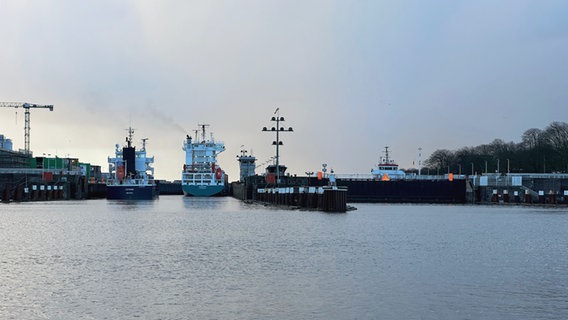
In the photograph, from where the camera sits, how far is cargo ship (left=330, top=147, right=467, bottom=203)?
5586 inches

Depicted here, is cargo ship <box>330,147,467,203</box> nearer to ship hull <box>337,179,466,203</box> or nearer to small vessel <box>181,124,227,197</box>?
ship hull <box>337,179,466,203</box>

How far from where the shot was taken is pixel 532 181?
133750mm

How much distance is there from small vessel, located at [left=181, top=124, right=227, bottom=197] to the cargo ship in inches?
2119

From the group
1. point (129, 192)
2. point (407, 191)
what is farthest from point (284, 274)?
point (129, 192)

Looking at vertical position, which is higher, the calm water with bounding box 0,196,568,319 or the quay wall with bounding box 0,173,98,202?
the quay wall with bounding box 0,173,98,202

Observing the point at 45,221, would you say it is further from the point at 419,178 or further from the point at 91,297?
the point at 419,178

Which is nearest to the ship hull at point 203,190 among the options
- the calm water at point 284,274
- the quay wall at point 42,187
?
the quay wall at point 42,187

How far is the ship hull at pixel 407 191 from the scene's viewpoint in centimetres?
14188

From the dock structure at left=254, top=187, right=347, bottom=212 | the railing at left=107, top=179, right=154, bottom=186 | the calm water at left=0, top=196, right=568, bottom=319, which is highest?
the railing at left=107, top=179, right=154, bottom=186

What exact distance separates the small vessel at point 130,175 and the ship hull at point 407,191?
42.0m

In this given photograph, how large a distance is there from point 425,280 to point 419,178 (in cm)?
11379

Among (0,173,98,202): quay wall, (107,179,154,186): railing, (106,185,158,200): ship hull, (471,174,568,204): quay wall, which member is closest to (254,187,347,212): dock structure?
(471,174,568,204): quay wall

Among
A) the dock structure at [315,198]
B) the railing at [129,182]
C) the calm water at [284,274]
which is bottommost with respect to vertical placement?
the calm water at [284,274]

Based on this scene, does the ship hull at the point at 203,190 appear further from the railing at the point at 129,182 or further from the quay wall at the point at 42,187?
the quay wall at the point at 42,187
